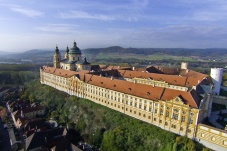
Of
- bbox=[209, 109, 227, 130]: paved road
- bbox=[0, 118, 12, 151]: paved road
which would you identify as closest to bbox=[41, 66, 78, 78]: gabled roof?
bbox=[0, 118, 12, 151]: paved road

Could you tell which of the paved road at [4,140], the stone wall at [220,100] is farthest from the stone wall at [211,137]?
the paved road at [4,140]

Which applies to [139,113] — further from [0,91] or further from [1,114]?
[0,91]

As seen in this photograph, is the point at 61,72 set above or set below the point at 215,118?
above

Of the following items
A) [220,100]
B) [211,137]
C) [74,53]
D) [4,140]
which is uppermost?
[74,53]

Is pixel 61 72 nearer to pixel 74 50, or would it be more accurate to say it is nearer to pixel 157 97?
pixel 74 50

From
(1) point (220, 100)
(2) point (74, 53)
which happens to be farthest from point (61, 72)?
(1) point (220, 100)

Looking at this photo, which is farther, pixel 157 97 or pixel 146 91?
pixel 146 91

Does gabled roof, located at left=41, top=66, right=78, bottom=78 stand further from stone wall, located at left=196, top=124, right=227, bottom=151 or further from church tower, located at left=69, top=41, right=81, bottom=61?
stone wall, located at left=196, top=124, right=227, bottom=151

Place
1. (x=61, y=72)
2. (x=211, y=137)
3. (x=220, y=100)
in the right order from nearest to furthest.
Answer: (x=211, y=137) < (x=220, y=100) < (x=61, y=72)
